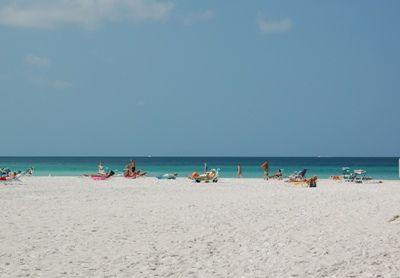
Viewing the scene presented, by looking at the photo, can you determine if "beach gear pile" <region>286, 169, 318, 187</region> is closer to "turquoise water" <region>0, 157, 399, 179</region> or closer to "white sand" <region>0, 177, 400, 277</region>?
"white sand" <region>0, 177, 400, 277</region>

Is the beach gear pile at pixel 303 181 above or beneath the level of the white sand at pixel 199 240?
above

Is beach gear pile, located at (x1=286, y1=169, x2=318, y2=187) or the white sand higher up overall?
beach gear pile, located at (x1=286, y1=169, x2=318, y2=187)

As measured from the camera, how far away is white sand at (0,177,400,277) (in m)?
7.34

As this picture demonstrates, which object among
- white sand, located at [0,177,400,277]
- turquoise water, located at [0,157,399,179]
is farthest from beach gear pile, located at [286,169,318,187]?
turquoise water, located at [0,157,399,179]

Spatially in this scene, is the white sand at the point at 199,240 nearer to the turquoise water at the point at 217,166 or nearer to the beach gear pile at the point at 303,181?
the beach gear pile at the point at 303,181

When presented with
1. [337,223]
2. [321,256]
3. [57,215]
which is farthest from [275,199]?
[321,256]

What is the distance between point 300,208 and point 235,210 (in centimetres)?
182

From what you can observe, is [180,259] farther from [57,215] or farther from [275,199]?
[275,199]

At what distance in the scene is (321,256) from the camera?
802 centimetres

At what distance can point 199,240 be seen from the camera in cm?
961

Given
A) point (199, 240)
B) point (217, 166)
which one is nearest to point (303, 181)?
point (199, 240)

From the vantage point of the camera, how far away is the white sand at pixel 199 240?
7.34 meters

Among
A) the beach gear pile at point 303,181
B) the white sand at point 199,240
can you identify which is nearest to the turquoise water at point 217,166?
the beach gear pile at point 303,181

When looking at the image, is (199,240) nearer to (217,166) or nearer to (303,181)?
(303,181)
